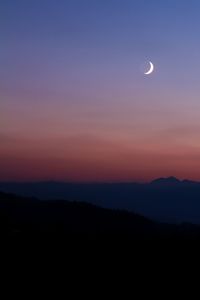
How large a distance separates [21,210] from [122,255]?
75567mm

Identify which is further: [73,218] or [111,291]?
[73,218]

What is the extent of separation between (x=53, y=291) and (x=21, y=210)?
82.4 metres

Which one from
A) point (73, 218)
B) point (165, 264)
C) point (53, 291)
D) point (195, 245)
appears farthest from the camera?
point (73, 218)

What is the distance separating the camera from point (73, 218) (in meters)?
98.8

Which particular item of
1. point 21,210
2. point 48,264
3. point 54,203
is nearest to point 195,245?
point 48,264

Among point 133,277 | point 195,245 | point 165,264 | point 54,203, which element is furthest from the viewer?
point 54,203

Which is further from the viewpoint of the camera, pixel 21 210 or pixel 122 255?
pixel 21 210

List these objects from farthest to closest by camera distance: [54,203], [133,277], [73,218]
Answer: [54,203]
[73,218]
[133,277]

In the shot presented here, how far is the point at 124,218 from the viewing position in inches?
4094

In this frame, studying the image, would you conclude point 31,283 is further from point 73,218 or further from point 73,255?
point 73,218

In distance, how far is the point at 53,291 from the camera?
864 inches

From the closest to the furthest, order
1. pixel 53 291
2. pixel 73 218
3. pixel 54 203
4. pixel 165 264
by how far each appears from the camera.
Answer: pixel 53 291
pixel 165 264
pixel 73 218
pixel 54 203

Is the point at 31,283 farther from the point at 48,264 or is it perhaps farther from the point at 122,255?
the point at 122,255

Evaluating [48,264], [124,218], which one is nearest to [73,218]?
[124,218]
